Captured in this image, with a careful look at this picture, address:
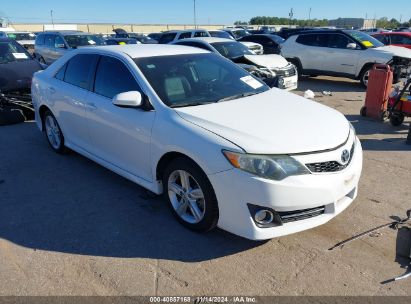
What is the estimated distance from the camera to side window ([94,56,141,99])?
397 cm

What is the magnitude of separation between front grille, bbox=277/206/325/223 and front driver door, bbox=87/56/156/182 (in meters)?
1.42

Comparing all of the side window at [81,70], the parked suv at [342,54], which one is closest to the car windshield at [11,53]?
the side window at [81,70]

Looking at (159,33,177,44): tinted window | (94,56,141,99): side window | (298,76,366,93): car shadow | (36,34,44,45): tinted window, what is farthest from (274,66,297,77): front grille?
(36,34,44,45): tinted window

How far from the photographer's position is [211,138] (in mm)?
3090

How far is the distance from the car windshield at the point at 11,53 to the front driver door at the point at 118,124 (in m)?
5.37

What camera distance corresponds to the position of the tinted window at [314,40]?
12398 millimetres

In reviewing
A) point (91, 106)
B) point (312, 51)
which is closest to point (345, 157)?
point (91, 106)

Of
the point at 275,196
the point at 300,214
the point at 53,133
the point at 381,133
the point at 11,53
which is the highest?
the point at 11,53

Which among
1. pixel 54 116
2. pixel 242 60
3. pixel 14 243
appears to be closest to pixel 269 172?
pixel 14 243

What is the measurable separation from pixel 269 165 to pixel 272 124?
1.82 ft

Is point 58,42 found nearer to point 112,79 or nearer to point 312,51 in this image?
point 312,51

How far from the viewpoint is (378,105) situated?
24.7 ft

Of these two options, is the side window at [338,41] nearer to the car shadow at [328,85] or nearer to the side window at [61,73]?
the car shadow at [328,85]

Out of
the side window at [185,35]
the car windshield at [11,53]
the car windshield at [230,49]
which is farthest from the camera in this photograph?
the side window at [185,35]
